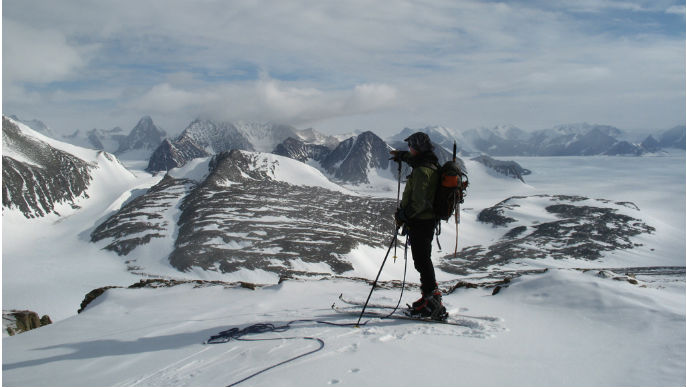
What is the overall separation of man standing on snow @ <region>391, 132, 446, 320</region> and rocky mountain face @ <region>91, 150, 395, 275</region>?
2816 inches

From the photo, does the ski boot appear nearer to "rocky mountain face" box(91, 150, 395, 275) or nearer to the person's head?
the person's head

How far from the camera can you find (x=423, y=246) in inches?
377

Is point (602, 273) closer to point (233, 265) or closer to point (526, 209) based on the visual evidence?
point (233, 265)

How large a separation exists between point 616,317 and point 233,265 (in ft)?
258

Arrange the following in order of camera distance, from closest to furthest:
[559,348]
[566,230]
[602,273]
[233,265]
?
1. [559,348]
2. [602,273]
3. [233,265]
4. [566,230]

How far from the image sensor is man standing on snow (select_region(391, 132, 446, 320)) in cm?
930

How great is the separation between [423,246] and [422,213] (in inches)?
33.6

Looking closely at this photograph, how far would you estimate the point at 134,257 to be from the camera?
93938 mm

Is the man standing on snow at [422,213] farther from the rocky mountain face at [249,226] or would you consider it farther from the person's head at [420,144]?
the rocky mountain face at [249,226]

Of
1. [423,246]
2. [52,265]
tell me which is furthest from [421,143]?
[52,265]

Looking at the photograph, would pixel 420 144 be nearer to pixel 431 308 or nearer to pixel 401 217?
pixel 401 217

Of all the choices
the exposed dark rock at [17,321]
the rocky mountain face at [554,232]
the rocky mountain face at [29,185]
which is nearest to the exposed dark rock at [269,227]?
the rocky mountain face at [554,232]

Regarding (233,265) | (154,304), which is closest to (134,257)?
(233,265)

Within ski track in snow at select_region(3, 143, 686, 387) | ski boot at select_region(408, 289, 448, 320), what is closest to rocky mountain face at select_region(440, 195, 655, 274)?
ski track in snow at select_region(3, 143, 686, 387)
